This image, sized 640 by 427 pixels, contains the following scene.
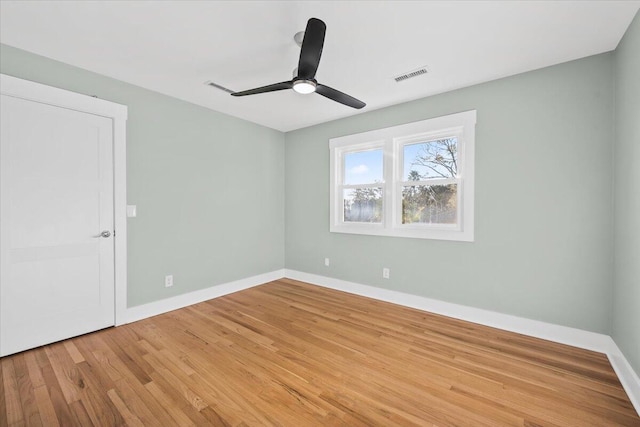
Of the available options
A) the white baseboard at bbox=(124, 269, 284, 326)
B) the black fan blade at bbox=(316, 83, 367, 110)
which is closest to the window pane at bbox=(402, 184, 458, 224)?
the black fan blade at bbox=(316, 83, 367, 110)

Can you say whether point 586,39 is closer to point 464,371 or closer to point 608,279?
point 608,279

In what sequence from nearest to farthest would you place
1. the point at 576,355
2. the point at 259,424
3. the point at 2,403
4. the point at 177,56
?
the point at 259,424 → the point at 2,403 → the point at 576,355 → the point at 177,56

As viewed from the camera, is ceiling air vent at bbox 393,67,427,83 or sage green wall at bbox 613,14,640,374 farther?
ceiling air vent at bbox 393,67,427,83

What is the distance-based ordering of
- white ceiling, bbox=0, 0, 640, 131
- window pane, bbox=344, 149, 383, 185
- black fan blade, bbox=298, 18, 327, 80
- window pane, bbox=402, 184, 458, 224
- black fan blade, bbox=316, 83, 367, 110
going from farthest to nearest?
window pane, bbox=344, 149, 383, 185
window pane, bbox=402, 184, 458, 224
black fan blade, bbox=316, 83, 367, 110
white ceiling, bbox=0, 0, 640, 131
black fan blade, bbox=298, 18, 327, 80

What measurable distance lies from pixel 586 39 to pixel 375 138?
7.02ft

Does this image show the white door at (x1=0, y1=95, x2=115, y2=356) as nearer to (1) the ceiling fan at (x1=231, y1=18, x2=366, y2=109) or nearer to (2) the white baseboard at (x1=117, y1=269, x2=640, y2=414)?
(2) the white baseboard at (x1=117, y1=269, x2=640, y2=414)

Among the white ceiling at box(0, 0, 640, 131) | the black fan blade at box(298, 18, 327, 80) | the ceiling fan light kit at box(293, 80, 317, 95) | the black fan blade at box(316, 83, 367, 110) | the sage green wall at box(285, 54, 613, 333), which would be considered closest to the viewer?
the black fan blade at box(298, 18, 327, 80)

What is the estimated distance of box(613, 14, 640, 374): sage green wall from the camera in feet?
6.16

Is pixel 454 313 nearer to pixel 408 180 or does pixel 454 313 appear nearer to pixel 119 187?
pixel 408 180

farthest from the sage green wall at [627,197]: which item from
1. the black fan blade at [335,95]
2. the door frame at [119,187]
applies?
the door frame at [119,187]

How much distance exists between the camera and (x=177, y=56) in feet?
8.06

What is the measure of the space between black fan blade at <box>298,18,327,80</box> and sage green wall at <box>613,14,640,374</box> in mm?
2231

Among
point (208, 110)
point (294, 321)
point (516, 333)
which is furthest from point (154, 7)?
point (516, 333)

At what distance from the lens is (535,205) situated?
2643 mm
